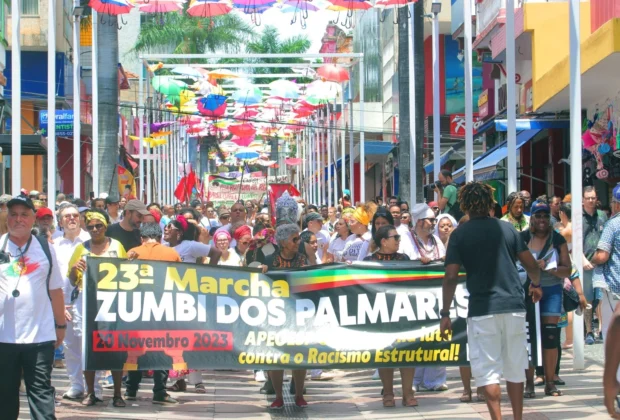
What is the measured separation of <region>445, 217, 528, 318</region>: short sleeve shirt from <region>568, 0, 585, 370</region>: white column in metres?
3.63

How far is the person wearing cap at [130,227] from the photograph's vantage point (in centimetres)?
1216

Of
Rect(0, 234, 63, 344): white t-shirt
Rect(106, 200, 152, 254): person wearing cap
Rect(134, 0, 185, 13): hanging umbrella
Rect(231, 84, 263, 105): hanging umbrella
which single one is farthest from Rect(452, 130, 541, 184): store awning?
Rect(0, 234, 63, 344): white t-shirt

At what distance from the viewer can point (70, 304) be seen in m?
10.7

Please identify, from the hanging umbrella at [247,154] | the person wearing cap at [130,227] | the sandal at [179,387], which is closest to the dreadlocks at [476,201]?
the sandal at [179,387]

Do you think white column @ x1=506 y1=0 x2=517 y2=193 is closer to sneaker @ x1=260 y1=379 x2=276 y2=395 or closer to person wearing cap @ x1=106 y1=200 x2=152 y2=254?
sneaker @ x1=260 y1=379 x2=276 y2=395

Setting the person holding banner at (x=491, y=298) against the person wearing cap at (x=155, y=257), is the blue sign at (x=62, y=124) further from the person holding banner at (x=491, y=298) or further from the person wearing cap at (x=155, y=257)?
the person holding banner at (x=491, y=298)

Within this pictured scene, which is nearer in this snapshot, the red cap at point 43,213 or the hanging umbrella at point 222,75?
the red cap at point 43,213

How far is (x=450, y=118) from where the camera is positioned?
44.6 meters

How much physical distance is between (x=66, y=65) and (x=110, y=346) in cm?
3867

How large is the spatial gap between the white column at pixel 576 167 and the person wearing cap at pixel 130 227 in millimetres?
4353

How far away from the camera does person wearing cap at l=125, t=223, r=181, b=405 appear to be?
1070cm

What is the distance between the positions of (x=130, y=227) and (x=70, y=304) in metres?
1.78

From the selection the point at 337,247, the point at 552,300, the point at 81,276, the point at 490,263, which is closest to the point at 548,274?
the point at 552,300

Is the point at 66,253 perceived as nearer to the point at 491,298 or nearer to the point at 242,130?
the point at 491,298
